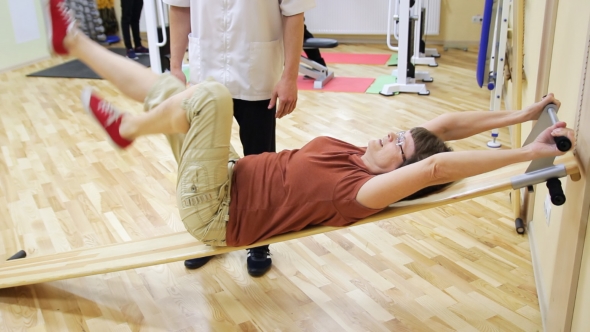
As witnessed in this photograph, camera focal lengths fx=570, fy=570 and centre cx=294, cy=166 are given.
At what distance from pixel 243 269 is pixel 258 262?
0.08 m

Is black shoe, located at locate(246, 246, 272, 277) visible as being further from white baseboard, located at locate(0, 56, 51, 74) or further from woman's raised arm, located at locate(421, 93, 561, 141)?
white baseboard, located at locate(0, 56, 51, 74)

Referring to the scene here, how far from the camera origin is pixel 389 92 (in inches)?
183

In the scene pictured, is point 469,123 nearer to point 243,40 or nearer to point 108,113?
point 243,40

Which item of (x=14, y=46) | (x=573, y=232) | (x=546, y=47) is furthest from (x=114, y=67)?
(x=14, y=46)

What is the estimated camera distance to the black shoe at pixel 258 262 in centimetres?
223

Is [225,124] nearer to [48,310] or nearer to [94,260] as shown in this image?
[94,260]

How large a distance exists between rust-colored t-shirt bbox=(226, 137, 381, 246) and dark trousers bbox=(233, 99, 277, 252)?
245 millimetres

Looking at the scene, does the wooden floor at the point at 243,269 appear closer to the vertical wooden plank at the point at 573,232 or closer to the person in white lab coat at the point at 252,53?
the vertical wooden plank at the point at 573,232

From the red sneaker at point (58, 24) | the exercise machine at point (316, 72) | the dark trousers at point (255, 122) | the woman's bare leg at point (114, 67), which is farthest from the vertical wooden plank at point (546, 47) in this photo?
the exercise machine at point (316, 72)

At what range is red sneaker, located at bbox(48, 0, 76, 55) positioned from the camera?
5.85 ft

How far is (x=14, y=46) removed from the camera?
5.91m

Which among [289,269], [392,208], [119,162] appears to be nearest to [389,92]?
[119,162]

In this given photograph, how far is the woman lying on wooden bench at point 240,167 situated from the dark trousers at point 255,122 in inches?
9.7

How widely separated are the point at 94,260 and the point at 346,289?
0.91m
